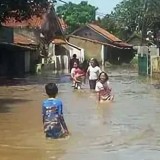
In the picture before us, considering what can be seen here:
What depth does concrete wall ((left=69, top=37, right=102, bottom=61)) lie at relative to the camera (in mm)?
68438

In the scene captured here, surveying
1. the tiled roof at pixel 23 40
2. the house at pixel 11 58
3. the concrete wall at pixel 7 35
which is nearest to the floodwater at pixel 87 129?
the house at pixel 11 58

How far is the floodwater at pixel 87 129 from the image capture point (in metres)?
9.77

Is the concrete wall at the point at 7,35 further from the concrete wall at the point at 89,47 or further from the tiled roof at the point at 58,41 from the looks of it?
the concrete wall at the point at 89,47

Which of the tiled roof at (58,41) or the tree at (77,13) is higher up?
the tree at (77,13)

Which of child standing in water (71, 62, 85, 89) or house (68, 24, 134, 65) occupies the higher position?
house (68, 24, 134, 65)

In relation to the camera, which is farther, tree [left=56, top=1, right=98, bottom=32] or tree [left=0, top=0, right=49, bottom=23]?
tree [left=56, top=1, right=98, bottom=32]

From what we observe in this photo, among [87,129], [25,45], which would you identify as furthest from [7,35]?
[87,129]

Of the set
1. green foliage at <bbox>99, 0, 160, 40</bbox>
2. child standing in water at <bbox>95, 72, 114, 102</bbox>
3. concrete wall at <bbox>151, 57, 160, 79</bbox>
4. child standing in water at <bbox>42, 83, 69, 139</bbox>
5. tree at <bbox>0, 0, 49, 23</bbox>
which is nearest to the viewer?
child standing in water at <bbox>42, 83, 69, 139</bbox>

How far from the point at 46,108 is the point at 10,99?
10.7 m

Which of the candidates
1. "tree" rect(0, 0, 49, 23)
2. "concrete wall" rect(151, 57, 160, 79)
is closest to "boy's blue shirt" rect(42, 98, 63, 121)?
"tree" rect(0, 0, 49, 23)

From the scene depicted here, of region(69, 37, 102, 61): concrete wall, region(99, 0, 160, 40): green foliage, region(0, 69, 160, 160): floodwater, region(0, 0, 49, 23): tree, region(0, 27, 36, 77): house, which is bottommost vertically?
region(0, 69, 160, 160): floodwater

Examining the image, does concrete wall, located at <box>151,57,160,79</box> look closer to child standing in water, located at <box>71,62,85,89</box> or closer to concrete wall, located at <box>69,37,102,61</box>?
child standing in water, located at <box>71,62,85,89</box>

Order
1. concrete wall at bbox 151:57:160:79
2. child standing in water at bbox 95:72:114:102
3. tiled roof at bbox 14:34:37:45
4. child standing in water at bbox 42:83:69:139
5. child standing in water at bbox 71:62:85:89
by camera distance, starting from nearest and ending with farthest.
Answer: child standing in water at bbox 42:83:69:139
child standing in water at bbox 95:72:114:102
child standing in water at bbox 71:62:85:89
concrete wall at bbox 151:57:160:79
tiled roof at bbox 14:34:37:45

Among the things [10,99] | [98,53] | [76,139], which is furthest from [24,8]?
[98,53]
